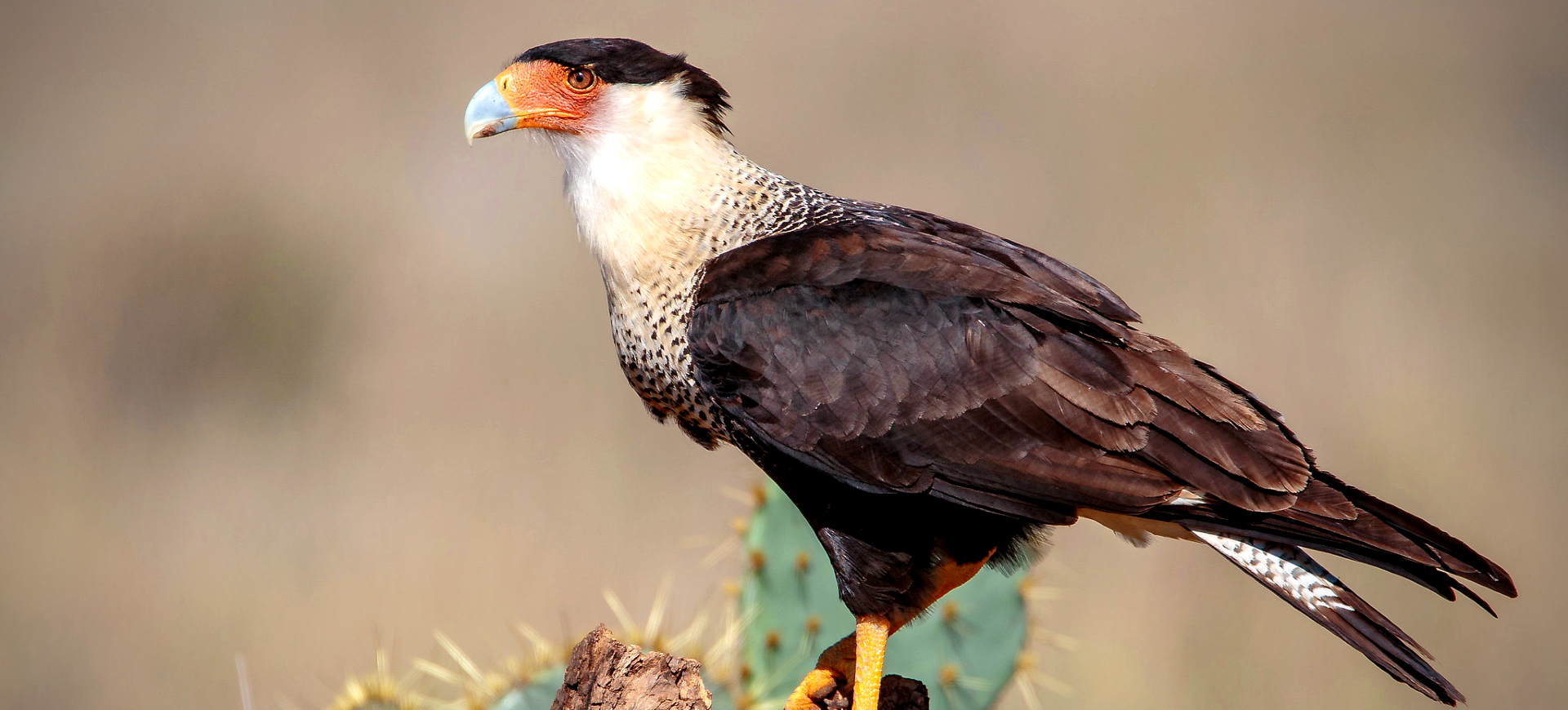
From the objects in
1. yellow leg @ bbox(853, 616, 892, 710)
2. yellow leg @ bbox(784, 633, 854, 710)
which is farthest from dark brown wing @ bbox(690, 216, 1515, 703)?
yellow leg @ bbox(784, 633, 854, 710)

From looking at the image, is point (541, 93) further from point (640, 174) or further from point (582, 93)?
point (640, 174)

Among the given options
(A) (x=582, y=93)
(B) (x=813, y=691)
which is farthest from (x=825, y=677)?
(A) (x=582, y=93)

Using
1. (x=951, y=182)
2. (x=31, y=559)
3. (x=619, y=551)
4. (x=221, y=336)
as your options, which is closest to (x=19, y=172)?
(x=221, y=336)

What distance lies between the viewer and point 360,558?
5070 mm

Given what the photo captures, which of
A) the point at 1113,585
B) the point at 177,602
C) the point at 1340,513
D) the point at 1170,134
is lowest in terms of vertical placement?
the point at 177,602

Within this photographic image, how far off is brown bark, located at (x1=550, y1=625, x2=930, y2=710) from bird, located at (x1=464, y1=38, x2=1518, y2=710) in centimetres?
37

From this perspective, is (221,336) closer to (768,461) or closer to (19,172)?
(19,172)

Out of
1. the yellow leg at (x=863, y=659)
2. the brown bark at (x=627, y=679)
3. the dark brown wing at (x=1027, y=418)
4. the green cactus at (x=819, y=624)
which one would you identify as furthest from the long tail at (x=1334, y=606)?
the brown bark at (x=627, y=679)

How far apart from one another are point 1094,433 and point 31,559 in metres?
5.05

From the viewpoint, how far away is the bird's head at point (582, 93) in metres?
2.13

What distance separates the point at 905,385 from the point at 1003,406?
17cm

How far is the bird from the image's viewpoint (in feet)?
5.87

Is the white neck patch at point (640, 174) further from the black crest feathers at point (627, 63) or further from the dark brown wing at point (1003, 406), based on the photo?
the dark brown wing at point (1003, 406)

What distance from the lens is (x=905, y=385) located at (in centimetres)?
188
